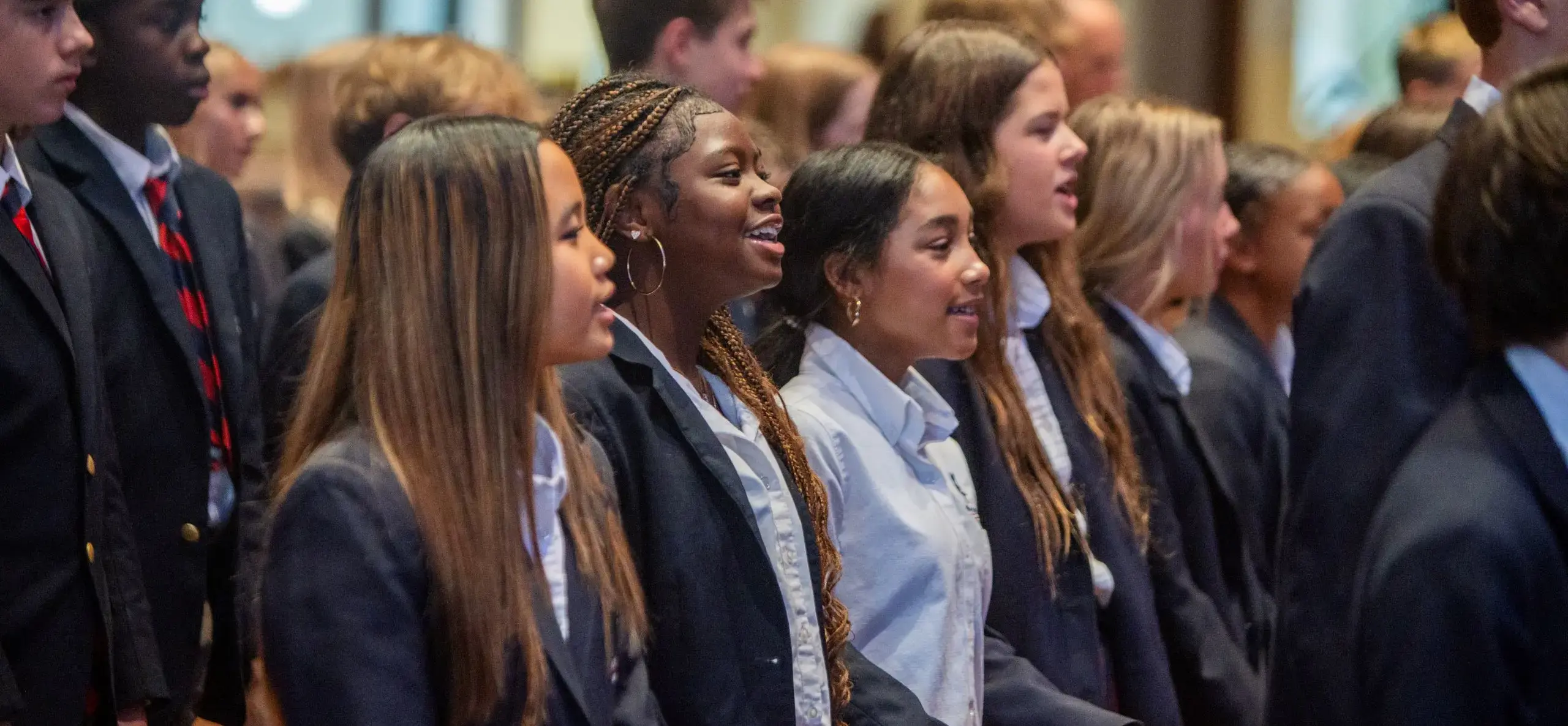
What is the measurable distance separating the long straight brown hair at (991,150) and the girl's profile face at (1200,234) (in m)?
0.42

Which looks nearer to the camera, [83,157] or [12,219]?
[12,219]

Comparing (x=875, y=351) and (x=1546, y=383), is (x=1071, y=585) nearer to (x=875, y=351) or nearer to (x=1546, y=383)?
(x=875, y=351)

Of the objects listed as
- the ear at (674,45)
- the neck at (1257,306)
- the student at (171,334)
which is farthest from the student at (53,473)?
the neck at (1257,306)

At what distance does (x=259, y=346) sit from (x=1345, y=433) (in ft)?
6.98

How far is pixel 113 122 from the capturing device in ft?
9.59

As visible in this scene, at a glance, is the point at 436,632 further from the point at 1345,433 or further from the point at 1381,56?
the point at 1381,56

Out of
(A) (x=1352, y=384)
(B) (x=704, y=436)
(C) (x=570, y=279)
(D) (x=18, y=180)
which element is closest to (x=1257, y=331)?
(A) (x=1352, y=384)

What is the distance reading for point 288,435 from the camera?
1844 mm

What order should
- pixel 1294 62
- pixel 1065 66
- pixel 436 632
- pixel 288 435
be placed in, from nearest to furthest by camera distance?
pixel 436 632
pixel 288 435
pixel 1065 66
pixel 1294 62

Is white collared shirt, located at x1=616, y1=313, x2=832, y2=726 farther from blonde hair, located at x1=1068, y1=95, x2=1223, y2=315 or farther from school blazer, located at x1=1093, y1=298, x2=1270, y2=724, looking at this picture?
blonde hair, located at x1=1068, y1=95, x2=1223, y2=315

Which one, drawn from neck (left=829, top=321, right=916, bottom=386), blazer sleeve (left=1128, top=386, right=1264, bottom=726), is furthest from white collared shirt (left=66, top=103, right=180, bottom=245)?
blazer sleeve (left=1128, top=386, right=1264, bottom=726)

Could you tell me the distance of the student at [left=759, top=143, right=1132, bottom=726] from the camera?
246 cm

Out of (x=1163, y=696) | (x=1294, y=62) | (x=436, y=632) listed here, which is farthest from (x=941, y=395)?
(x=1294, y=62)

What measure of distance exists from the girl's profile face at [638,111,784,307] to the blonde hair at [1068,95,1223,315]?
1.21 meters
